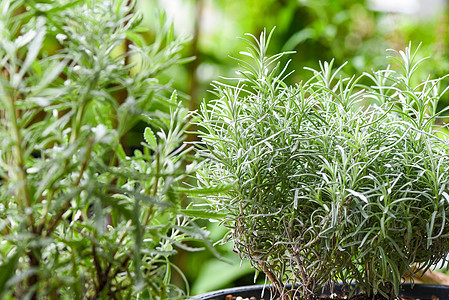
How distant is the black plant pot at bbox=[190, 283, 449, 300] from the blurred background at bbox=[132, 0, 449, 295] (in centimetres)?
85

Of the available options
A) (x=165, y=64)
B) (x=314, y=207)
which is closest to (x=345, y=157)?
(x=314, y=207)

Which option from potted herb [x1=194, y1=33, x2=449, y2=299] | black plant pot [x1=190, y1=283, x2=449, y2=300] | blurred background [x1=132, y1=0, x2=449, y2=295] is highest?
blurred background [x1=132, y1=0, x2=449, y2=295]

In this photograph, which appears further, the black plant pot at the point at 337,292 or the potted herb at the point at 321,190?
the black plant pot at the point at 337,292

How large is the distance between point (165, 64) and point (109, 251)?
0.15 meters

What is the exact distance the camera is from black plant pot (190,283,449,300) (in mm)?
599

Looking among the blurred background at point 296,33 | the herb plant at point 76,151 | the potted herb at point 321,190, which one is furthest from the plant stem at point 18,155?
the blurred background at point 296,33

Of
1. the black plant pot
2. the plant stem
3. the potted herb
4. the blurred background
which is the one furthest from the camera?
the blurred background

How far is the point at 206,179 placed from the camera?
55 cm

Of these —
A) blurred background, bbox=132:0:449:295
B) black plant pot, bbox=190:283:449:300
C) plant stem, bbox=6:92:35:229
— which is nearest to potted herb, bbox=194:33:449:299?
black plant pot, bbox=190:283:449:300

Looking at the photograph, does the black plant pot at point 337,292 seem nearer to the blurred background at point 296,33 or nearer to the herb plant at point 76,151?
the herb plant at point 76,151

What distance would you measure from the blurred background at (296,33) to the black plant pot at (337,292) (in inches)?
33.6

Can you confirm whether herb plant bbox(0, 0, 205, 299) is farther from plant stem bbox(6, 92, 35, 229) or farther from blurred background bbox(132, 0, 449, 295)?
blurred background bbox(132, 0, 449, 295)

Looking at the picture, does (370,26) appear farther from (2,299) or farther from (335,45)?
(2,299)

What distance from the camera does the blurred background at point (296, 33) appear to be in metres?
1.66
